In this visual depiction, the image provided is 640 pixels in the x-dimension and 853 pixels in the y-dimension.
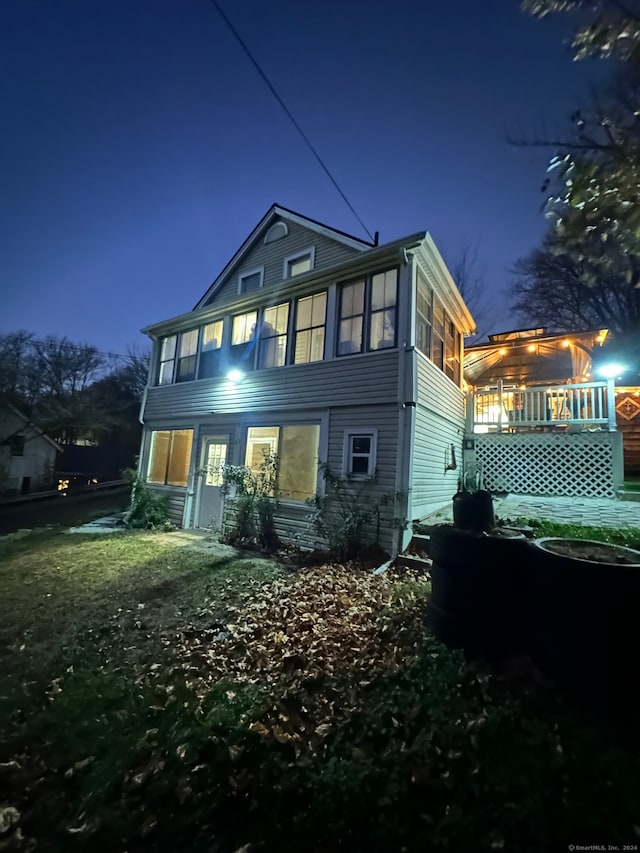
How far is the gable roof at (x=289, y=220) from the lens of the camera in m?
9.02

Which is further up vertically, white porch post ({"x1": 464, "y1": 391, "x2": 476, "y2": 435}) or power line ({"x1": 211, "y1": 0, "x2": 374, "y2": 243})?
power line ({"x1": 211, "y1": 0, "x2": 374, "y2": 243})

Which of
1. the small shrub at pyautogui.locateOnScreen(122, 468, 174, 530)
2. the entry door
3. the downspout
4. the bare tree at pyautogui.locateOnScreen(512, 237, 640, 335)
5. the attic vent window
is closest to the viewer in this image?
the downspout

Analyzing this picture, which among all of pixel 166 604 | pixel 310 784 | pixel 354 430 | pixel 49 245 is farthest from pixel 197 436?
pixel 49 245

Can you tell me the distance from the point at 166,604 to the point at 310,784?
335 centimetres

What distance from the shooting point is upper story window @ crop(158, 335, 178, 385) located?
1189cm

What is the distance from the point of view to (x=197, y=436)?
10289mm

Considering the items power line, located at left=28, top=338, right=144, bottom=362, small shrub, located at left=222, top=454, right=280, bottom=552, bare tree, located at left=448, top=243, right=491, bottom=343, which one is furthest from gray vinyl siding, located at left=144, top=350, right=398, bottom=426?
power line, located at left=28, top=338, right=144, bottom=362

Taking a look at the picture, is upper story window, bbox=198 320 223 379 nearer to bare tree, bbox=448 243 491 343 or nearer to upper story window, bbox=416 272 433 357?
upper story window, bbox=416 272 433 357

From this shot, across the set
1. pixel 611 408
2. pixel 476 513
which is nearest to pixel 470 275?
pixel 611 408

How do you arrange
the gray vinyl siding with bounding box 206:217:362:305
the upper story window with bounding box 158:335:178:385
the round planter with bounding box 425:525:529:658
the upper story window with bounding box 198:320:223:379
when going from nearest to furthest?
the round planter with bounding box 425:525:529:658 < the gray vinyl siding with bounding box 206:217:362:305 < the upper story window with bounding box 198:320:223:379 < the upper story window with bounding box 158:335:178:385

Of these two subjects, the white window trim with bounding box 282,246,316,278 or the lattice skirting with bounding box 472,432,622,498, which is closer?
the lattice skirting with bounding box 472,432,622,498

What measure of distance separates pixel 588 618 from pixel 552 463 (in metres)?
8.19

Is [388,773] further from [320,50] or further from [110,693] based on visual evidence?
[320,50]

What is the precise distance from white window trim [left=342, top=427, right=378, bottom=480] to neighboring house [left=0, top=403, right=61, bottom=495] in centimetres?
2676
